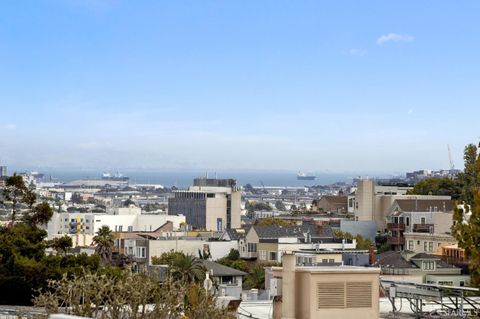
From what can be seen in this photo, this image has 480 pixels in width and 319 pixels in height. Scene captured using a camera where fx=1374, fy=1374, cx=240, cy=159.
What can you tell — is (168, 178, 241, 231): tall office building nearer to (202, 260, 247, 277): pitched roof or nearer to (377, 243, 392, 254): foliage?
(377, 243, 392, 254): foliage

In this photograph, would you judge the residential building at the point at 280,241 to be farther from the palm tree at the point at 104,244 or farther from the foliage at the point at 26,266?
the foliage at the point at 26,266

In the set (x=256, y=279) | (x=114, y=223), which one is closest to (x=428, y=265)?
(x=256, y=279)

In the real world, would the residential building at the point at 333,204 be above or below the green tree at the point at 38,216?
above

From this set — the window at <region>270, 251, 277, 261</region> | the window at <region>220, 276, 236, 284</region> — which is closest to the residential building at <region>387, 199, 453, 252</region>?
the window at <region>270, 251, 277, 261</region>

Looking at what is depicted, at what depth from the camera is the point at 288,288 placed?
27.7 metres

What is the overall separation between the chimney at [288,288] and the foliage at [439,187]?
121298mm

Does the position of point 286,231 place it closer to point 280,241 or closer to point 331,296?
point 280,241

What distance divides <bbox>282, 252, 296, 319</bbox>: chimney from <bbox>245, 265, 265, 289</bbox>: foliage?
2172 inches

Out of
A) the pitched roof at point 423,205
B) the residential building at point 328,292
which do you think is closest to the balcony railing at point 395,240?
the pitched roof at point 423,205

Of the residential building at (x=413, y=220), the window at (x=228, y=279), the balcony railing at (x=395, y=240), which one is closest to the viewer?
the window at (x=228, y=279)

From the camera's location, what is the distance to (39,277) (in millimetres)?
48469

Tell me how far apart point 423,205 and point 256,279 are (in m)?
42.9

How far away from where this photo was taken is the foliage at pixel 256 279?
84500 mm

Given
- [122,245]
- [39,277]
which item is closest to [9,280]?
[39,277]
